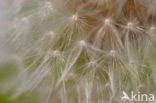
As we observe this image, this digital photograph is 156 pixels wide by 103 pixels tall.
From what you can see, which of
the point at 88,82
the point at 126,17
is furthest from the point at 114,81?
the point at 126,17

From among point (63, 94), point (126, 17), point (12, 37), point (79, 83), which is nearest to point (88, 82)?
point (79, 83)

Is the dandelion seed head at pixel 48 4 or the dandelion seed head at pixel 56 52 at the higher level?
the dandelion seed head at pixel 48 4

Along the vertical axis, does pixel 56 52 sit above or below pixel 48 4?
below

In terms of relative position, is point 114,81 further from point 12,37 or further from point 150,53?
point 12,37

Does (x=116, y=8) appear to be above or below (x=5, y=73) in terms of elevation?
above

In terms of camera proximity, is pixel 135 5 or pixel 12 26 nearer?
pixel 135 5

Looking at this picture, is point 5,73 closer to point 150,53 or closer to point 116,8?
point 116,8

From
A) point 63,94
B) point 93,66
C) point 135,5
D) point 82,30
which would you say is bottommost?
point 63,94

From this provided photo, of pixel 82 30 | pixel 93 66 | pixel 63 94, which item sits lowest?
pixel 63 94

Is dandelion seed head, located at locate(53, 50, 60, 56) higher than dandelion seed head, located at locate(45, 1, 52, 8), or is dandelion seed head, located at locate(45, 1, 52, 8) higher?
dandelion seed head, located at locate(45, 1, 52, 8)
